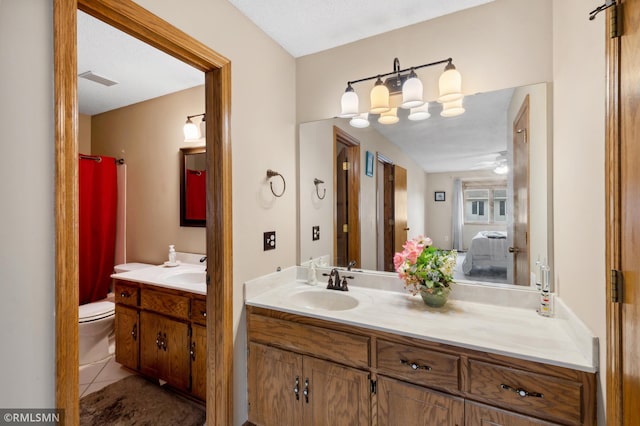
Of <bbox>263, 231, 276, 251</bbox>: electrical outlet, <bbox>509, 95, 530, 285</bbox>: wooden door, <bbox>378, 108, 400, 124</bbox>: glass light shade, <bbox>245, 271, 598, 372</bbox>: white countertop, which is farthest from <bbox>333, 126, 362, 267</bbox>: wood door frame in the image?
<bbox>509, 95, 530, 285</bbox>: wooden door

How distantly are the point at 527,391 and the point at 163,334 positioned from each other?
2.11 meters

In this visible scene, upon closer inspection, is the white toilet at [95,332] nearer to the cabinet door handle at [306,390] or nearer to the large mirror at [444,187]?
the large mirror at [444,187]

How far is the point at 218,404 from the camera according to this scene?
1562mm

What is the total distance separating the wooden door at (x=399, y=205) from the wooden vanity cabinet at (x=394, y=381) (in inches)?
29.7

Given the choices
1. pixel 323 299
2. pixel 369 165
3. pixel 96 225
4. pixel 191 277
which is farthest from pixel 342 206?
pixel 96 225

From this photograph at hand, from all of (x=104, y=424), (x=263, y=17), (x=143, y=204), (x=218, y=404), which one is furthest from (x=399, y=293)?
(x=143, y=204)

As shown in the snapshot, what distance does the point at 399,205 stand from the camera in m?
1.96

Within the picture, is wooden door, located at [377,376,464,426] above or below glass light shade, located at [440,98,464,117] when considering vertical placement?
below

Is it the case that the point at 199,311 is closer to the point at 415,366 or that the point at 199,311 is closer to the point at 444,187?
the point at 415,366

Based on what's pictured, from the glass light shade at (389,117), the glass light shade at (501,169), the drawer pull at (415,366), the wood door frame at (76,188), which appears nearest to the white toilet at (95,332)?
the wood door frame at (76,188)

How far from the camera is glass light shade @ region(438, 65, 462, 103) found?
1571 mm

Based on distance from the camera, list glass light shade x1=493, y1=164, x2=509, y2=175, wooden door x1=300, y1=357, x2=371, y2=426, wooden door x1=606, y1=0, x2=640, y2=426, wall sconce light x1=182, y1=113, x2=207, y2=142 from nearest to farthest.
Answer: wooden door x1=606, y1=0, x2=640, y2=426 < wooden door x1=300, y1=357, x2=371, y2=426 < glass light shade x1=493, y1=164, x2=509, y2=175 < wall sconce light x1=182, y1=113, x2=207, y2=142

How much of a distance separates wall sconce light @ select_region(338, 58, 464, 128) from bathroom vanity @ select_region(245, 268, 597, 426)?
1122 millimetres

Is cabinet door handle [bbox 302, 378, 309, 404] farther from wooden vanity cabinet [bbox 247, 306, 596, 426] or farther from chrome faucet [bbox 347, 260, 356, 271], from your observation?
chrome faucet [bbox 347, 260, 356, 271]
